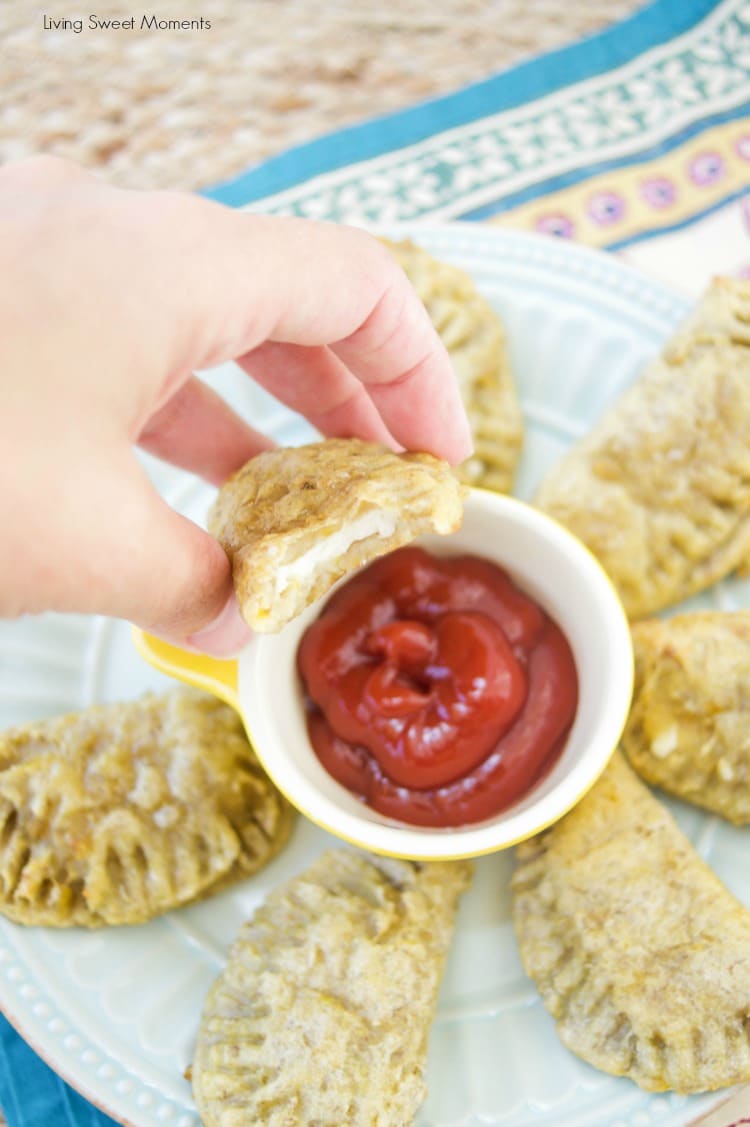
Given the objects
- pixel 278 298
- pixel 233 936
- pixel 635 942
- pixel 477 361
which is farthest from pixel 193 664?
pixel 477 361

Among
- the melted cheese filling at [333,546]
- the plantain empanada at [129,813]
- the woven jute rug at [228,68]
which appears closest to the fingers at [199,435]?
the plantain empanada at [129,813]

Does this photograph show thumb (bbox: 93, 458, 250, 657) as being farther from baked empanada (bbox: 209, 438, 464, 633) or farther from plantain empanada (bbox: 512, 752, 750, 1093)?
plantain empanada (bbox: 512, 752, 750, 1093)

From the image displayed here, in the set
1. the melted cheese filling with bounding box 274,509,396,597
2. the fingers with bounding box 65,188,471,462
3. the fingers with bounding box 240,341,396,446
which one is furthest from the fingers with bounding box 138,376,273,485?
the melted cheese filling with bounding box 274,509,396,597

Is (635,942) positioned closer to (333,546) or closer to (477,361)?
(333,546)

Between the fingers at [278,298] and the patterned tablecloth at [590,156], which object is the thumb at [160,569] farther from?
the patterned tablecloth at [590,156]

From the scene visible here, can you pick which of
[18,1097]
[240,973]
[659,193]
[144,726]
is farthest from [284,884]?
[659,193]

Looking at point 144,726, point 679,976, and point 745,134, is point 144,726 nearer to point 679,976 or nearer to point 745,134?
point 679,976
